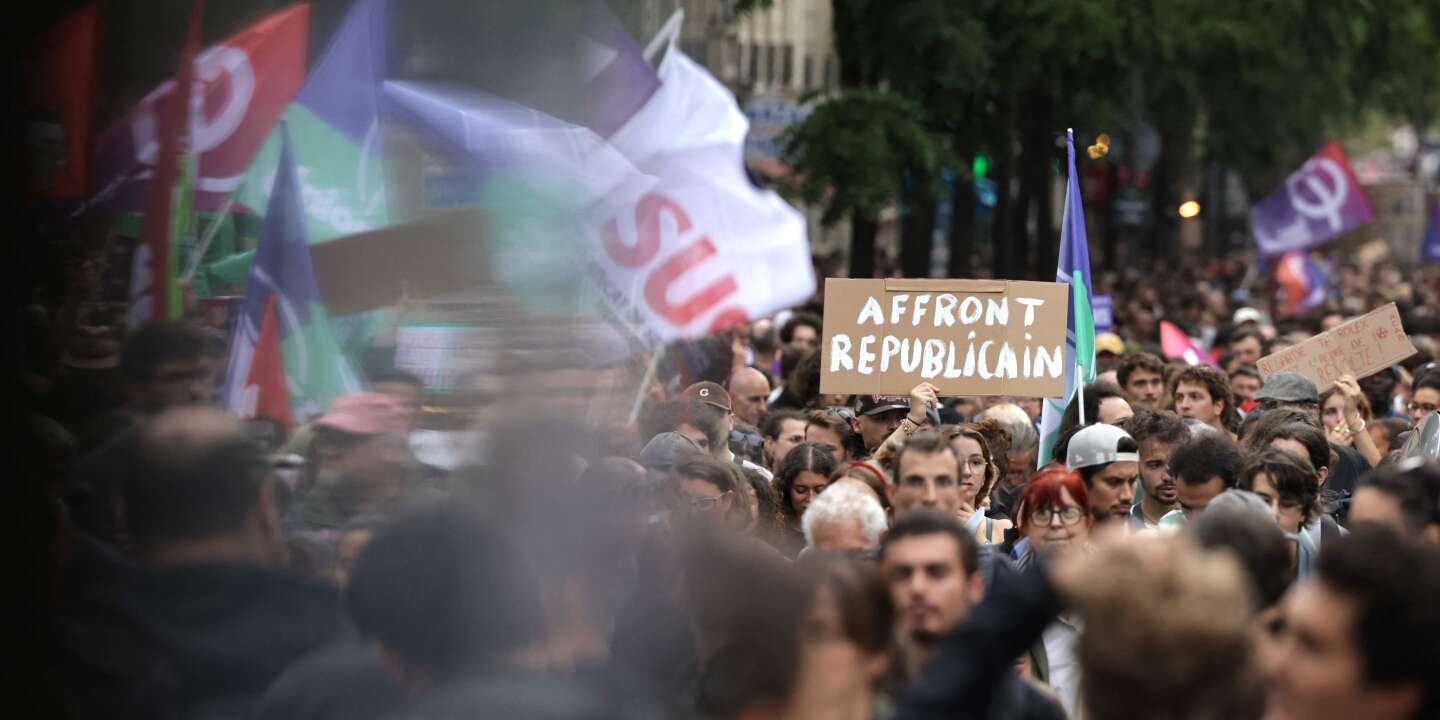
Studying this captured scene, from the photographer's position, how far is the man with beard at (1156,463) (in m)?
8.19

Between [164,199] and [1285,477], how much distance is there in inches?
147

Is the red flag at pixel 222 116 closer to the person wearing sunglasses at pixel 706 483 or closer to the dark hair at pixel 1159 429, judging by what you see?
the person wearing sunglasses at pixel 706 483

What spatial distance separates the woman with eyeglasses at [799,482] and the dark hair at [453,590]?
3.63 meters

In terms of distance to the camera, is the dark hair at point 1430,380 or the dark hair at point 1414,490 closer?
the dark hair at point 1414,490

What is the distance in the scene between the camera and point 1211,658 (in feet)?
12.4

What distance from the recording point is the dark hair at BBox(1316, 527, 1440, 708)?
3953mm

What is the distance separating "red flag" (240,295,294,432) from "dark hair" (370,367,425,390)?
28 centimetres

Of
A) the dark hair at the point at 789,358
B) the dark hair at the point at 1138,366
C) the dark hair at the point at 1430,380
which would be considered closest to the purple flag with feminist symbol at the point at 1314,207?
the dark hair at the point at 789,358

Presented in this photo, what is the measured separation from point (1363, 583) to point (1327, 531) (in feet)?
11.0

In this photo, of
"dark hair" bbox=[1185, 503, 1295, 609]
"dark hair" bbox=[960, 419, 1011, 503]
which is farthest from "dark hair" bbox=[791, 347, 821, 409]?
"dark hair" bbox=[1185, 503, 1295, 609]

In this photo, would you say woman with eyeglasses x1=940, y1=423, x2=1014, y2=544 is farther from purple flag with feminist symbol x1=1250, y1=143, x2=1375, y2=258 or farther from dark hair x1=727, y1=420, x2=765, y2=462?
purple flag with feminist symbol x1=1250, y1=143, x2=1375, y2=258

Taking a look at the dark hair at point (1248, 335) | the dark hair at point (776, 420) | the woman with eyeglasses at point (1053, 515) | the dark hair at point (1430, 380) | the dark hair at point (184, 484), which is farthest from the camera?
the dark hair at point (1248, 335)

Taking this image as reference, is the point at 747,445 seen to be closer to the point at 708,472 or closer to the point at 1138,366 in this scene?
the point at 1138,366

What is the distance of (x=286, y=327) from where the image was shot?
5195 mm
